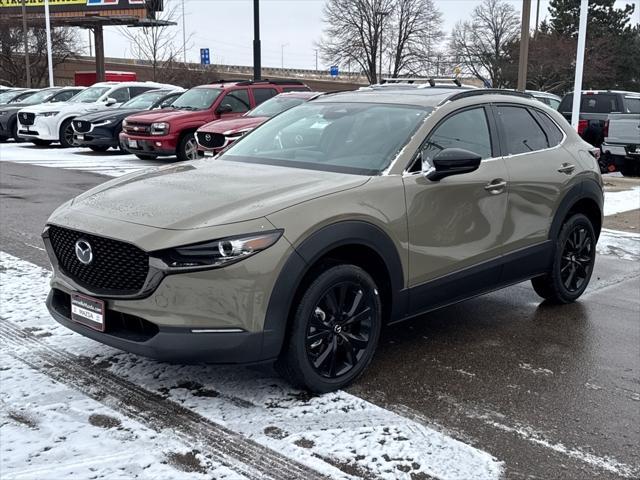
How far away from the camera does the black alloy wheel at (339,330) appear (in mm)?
3875

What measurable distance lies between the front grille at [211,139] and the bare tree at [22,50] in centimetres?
4190

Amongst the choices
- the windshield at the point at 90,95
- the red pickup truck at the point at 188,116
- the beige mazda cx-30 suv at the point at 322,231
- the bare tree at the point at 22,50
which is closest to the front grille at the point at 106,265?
the beige mazda cx-30 suv at the point at 322,231

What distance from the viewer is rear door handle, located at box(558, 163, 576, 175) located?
5552 mm

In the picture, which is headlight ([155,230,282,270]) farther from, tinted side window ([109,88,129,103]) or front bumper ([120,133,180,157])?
tinted side window ([109,88,129,103])

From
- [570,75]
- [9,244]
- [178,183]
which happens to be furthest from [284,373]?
[570,75]

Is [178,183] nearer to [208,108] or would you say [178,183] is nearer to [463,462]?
[463,462]

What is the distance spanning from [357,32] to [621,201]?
1650 inches

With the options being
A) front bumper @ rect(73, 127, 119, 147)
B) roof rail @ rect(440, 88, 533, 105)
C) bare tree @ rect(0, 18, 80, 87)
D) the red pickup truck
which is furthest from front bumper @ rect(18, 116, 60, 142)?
bare tree @ rect(0, 18, 80, 87)

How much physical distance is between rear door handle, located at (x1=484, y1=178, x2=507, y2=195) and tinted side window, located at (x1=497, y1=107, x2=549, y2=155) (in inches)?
12.4

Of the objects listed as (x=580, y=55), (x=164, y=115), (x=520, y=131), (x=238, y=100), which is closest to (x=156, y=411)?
(x=520, y=131)

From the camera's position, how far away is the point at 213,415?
145 inches

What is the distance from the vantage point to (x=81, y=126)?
1778 cm

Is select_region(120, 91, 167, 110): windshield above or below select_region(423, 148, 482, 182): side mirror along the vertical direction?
above

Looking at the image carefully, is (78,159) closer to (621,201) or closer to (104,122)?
(104,122)
